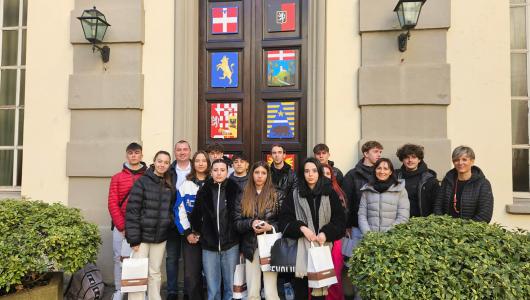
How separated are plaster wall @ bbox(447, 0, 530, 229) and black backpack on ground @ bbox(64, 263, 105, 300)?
4.81 m

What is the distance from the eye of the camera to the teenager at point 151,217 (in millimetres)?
4277

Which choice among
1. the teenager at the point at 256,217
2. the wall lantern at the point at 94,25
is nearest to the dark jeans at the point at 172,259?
the teenager at the point at 256,217

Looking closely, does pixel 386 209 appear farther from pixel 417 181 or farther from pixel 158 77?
pixel 158 77

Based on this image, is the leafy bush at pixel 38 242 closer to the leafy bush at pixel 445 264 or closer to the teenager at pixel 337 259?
the teenager at pixel 337 259

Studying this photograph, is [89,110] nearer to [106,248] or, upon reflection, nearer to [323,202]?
[106,248]

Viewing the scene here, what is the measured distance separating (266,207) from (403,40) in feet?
9.13

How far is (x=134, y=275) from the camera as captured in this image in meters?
4.17

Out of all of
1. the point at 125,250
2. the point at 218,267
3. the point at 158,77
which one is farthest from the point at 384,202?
the point at 158,77

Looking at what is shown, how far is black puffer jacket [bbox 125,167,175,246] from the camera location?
14.0 ft

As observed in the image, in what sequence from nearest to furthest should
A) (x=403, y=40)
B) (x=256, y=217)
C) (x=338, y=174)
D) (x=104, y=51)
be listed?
(x=256, y=217) → (x=338, y=174) → (x=403, y=40) → (x=104, y=51)

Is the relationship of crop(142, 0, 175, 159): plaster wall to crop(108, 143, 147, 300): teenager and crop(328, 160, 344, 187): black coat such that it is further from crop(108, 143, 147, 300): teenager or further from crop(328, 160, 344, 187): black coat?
crop(328, 160, 344, 187): black coat

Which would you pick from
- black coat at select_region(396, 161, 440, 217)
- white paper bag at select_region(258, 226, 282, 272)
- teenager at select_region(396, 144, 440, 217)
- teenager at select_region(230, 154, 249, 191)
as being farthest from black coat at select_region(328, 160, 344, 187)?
white paper bag at select_region(258, 226, 282, 272)

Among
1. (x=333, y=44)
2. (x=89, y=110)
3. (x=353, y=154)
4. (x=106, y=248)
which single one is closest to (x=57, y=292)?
(x=106, y=248)

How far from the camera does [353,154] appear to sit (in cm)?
520
